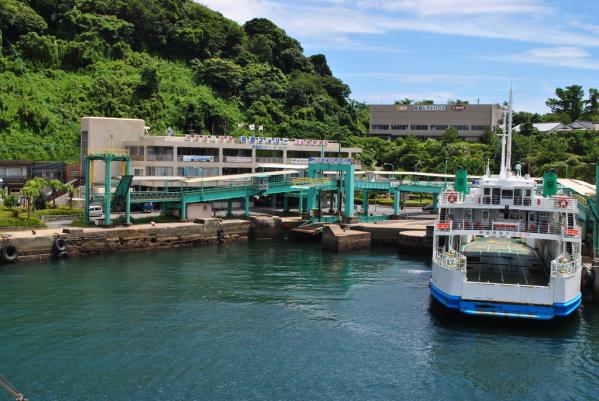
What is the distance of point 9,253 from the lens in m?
63.6

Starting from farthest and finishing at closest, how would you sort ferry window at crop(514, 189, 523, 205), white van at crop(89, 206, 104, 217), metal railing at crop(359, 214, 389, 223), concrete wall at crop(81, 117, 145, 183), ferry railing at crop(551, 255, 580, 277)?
concrete wall at crop(81, 117, 145, 183)
metal railing at crop(359, 214, 389, 223)
white van at crop(89, 206, 104, 217)
ferry window at crop(514, 189, 523, 205)
ferry railing at crop(551, 255, 580, 277)

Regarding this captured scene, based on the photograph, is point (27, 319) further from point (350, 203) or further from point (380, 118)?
point (380, 118)

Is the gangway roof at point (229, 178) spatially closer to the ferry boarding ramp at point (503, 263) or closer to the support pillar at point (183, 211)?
the support pillar at point (183, 211)

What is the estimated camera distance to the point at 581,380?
35875mm

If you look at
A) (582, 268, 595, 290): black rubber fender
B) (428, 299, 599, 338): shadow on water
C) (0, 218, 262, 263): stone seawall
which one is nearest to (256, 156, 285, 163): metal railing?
(0, 218, 262, 263): stone seawall

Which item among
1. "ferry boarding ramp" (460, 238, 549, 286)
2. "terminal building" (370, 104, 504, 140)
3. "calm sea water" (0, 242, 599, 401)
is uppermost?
"terminal building" (370, 104, 504, 140)

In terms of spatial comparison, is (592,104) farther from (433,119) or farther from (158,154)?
(158,154)

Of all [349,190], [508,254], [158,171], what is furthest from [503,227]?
[158,171]

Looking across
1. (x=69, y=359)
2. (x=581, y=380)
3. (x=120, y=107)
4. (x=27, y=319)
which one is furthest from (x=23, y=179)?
(x=581, y=380)

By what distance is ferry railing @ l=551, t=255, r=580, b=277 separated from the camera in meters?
44.2

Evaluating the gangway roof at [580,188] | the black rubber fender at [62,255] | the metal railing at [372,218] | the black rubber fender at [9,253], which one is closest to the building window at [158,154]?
the metal railing at [372,218]

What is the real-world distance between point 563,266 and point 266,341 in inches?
791

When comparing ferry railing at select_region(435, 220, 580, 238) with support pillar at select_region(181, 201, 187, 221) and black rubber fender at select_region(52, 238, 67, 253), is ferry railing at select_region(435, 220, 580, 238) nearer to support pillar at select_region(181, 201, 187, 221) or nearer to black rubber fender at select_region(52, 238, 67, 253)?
black rubber fender at select_region(52, 238, 67, 253)

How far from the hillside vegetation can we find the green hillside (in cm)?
23
